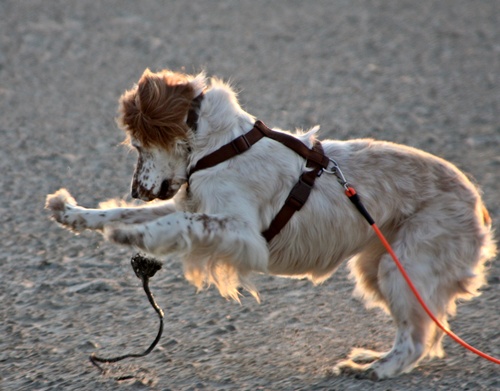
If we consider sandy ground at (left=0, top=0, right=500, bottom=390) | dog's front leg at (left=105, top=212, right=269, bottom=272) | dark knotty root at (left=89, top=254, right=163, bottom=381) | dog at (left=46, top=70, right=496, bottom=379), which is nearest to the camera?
dog's front leg at (left=105, top=212, right=269, bottom=272)

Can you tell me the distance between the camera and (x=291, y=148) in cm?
470

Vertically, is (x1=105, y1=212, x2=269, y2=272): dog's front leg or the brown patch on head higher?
Result: the brown patch on head

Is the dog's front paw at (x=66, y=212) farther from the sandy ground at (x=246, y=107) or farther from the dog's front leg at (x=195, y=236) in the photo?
the sandy ground at (x=246, y=107)

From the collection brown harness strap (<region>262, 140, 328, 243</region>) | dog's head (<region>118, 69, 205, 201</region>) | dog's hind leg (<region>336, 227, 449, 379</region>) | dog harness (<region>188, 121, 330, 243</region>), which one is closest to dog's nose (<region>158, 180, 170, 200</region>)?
dog's head (<region>118, 69, 205, 201</region>)

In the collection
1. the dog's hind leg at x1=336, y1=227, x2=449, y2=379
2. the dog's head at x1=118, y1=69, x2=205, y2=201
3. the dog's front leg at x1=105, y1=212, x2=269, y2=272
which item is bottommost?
the dog's hind leg at x1=336, y1=227, x2=449, y2=379

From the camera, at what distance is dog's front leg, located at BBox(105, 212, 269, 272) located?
432 centimetres

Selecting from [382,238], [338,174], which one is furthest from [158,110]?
[382,238]

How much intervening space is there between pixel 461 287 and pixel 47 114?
598cm

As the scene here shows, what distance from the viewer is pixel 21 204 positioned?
7211mm

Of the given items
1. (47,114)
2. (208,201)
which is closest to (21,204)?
(47,114)

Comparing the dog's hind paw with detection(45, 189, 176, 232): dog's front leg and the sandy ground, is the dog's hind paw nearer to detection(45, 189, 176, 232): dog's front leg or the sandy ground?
the sandy ground

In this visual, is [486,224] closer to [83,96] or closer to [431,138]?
[431,138]

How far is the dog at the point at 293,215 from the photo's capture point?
14.8 feet

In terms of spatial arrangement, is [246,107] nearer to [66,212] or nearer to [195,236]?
[66,212]
